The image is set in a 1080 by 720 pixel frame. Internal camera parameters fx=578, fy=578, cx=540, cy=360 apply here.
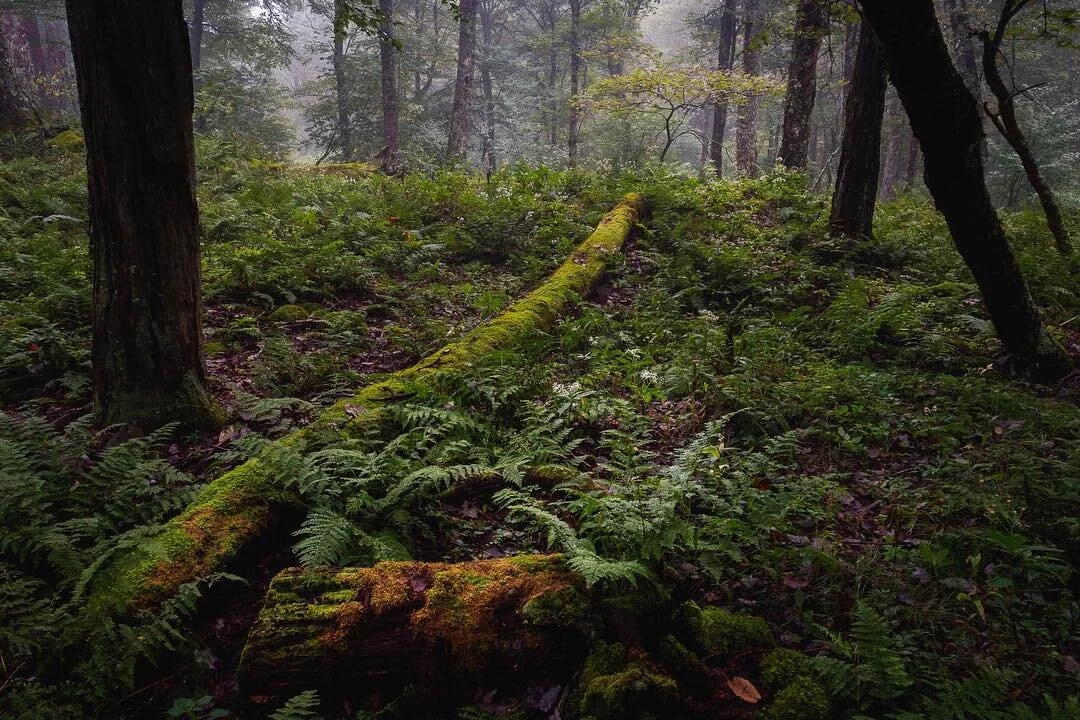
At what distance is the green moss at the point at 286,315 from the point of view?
6852 millimetres

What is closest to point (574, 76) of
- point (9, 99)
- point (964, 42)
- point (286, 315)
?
point (964, 42)

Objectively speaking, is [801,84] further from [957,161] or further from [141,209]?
[141,209]

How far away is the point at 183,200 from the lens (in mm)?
4172

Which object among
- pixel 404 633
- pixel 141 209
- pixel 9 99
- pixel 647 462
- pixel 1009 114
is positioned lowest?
pixel 404 633

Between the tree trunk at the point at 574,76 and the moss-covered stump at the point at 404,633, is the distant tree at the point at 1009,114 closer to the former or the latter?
the moss-covered stump at the point at 404,633

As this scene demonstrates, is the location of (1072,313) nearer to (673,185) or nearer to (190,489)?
(673,185)

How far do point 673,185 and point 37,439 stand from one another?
11.2 m

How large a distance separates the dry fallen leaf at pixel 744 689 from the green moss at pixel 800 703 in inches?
2.6

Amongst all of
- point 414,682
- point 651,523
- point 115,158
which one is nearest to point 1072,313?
point 651,523

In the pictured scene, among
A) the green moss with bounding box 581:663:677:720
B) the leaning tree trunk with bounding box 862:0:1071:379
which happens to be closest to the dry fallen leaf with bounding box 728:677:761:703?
the green moss with bounding box 581:663:677:720

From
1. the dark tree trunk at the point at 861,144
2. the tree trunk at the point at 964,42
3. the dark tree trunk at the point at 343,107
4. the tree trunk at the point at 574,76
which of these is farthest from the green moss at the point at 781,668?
the dark tree trunk at the point at 343,107

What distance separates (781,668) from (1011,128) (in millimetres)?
6668

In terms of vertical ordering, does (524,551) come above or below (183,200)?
below

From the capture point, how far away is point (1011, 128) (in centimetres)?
621
